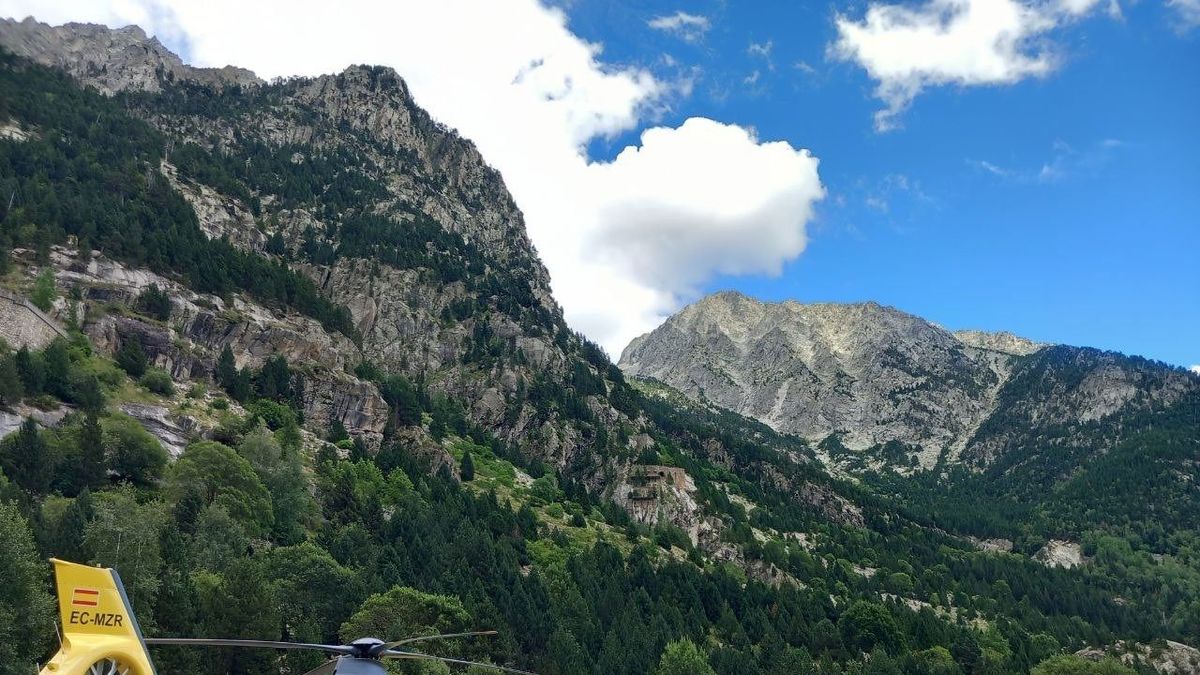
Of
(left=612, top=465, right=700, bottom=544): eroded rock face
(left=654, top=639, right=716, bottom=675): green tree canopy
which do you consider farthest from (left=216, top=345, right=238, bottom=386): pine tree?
(left=612, top=465, right=700, bottom=544): eroded rock face

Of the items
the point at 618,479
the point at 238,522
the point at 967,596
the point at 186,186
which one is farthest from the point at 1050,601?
the point at 186,186

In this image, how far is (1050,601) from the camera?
170 meters

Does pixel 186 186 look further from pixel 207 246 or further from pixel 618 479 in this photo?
pixel 618 479

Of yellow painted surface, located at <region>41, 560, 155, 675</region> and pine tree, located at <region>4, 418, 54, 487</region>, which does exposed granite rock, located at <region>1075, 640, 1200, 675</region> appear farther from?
pine tree, located at <region>4, 418, 54, 487</region>

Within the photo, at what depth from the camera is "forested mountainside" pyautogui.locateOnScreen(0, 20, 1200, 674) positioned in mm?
58469

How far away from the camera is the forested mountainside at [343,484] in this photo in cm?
5847

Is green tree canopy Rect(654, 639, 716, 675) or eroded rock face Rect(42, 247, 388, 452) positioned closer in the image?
green tree canopy Rect(654, 639, 716, 675)

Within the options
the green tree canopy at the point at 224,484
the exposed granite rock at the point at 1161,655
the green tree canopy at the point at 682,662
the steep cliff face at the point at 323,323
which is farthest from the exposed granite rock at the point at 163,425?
the exposed granite rock at the point at 1161,655

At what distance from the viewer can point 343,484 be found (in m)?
91.1

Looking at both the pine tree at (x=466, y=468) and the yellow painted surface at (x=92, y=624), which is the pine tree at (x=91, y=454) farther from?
the pine tree at (x=466, y=468)

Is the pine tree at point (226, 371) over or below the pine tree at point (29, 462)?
over

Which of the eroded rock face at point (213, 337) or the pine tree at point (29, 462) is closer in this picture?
the pine tree at point (29, 462)

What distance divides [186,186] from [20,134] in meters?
31.0

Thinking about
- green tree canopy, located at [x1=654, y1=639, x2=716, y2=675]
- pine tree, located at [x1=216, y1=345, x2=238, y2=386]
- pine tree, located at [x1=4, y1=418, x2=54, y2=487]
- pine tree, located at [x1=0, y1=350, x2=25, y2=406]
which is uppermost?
pine tree, located at [x1=216, y1=345, x2=238, y2=386]
